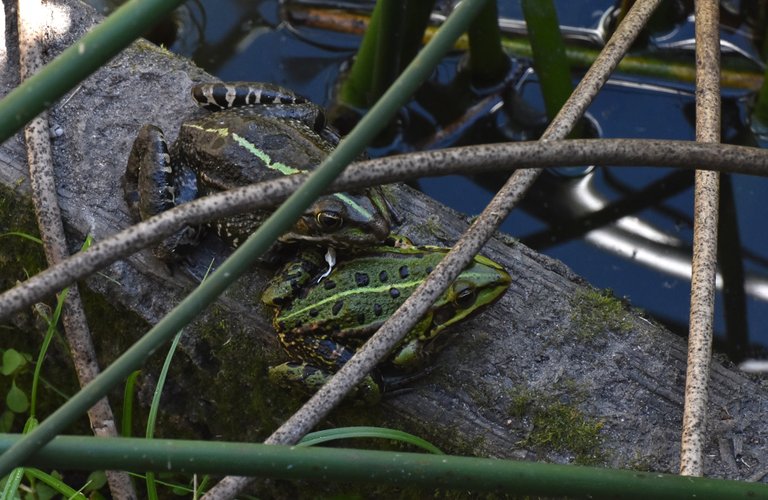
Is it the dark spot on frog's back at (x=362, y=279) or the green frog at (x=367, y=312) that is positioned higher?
the dark spot on frog's back at (x=362, y=279)

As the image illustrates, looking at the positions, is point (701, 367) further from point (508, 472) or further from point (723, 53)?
point (723, 53)

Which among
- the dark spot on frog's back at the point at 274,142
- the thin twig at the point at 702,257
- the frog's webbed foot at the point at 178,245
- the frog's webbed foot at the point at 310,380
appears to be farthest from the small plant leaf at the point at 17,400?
the thin twig at the point at 702,257

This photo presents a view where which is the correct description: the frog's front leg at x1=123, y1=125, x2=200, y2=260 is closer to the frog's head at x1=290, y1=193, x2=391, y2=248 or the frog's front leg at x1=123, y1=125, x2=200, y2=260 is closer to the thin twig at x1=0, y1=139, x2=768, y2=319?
the frog's head at x1=290, y1=193, x2=391, y2=248

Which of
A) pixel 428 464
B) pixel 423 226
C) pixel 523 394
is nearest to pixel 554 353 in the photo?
pixel 523 394

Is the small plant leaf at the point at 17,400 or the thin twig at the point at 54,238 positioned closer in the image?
the thin twig at the point at 54,238

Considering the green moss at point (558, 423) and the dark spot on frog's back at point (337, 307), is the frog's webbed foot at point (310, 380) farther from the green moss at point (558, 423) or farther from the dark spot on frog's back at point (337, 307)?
the green moss at point (558, 423)

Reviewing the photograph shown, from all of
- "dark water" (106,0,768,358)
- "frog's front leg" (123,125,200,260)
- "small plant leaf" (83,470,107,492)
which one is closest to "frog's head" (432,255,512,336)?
"frog's front leg" (123,125,200,260)

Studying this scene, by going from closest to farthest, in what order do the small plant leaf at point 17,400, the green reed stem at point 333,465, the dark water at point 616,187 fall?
the green reed stem at point 333,465
the small plant leaf at point 17,400
the dark water at point 616,187
